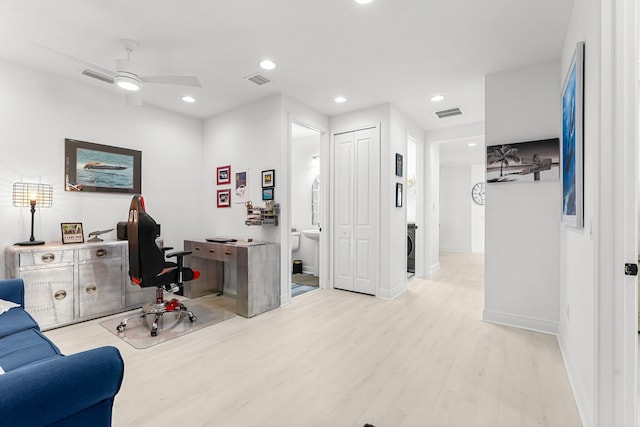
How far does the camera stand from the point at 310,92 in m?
3.82

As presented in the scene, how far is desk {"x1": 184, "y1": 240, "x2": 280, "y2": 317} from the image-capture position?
11.2 feet

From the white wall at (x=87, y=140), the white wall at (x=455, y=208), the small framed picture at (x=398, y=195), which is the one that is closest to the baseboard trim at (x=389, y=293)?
the small framed picture at (x=398, y=195)

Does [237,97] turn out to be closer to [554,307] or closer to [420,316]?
[420,316]

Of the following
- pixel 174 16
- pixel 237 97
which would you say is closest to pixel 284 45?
pixel 174 16

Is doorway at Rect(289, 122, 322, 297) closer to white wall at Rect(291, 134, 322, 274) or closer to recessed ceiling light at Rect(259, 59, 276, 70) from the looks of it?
white wall at Rect(291, 134, 322, 274)

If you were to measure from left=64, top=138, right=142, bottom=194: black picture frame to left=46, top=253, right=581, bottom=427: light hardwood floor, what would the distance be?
163cm

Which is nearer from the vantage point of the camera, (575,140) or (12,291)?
(575,140)

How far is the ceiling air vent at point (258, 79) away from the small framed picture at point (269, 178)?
1041 mm

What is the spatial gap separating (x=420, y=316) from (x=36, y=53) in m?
4.72

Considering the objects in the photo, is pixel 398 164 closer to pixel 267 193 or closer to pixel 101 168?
pixel 267 193

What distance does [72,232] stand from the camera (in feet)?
11.2

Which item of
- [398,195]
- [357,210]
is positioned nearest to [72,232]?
[357,210]

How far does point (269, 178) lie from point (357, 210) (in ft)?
4.43

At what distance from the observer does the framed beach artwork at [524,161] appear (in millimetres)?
2902
